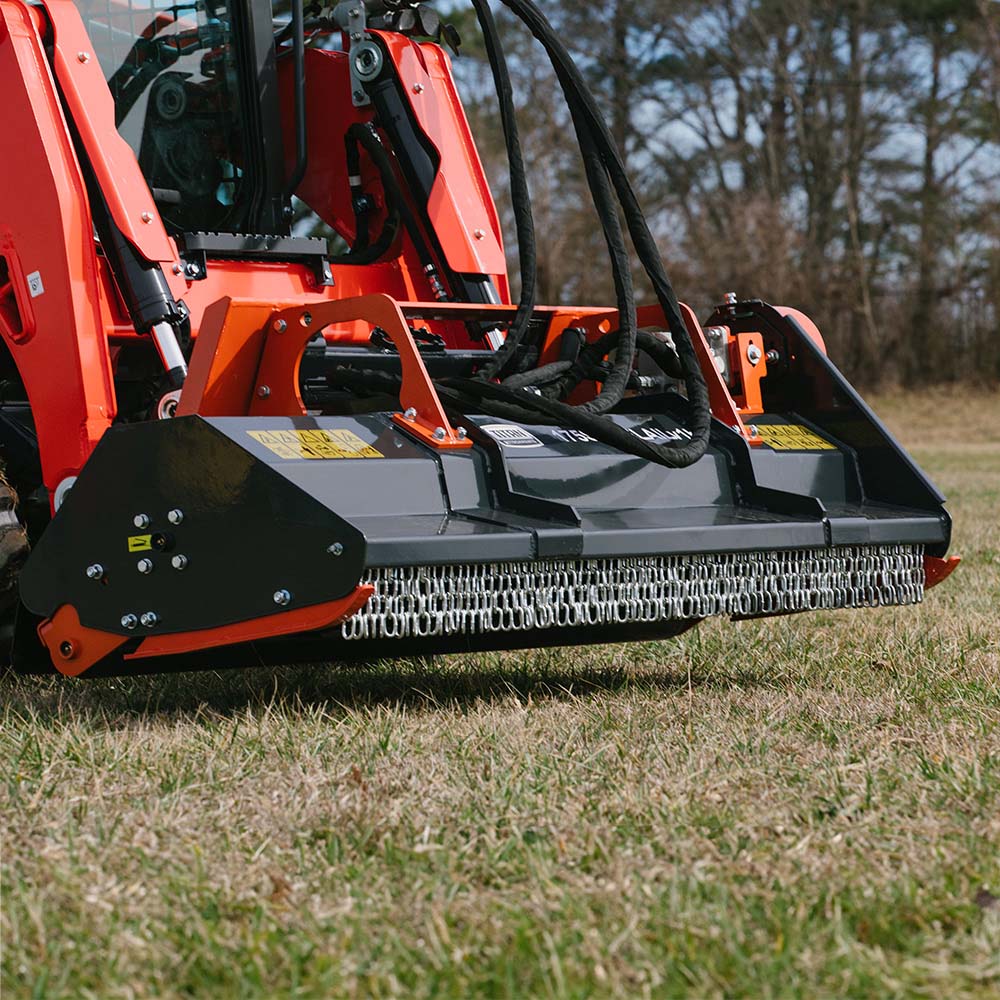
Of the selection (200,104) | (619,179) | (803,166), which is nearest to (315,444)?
(619,179)

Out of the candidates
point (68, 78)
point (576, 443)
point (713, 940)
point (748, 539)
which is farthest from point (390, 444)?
point (713, 940)

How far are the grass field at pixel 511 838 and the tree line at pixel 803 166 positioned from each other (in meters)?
20.7

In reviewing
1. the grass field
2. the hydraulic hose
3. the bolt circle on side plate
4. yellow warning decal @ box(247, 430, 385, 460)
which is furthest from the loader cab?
the grass field

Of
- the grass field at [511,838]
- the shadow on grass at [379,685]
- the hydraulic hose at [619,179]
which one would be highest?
the hydraulic hose at [619,179]

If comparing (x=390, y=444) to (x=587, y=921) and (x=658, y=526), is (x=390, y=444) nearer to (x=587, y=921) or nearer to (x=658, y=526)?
(x=658, y=526)

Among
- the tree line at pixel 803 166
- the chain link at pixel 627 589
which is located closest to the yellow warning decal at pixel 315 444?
the chain link at pixel 627 589

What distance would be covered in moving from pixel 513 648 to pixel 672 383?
2.98 feet

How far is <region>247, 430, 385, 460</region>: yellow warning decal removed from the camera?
11.2 ft

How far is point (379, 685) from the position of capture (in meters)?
4.21

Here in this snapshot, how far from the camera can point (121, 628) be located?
3508mm

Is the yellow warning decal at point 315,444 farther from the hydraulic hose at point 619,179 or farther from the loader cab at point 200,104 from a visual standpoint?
the loader cab at point 200,104

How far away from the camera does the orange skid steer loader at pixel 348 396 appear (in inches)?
133

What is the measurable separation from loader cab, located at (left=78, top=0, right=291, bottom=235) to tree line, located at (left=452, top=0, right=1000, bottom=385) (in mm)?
19293

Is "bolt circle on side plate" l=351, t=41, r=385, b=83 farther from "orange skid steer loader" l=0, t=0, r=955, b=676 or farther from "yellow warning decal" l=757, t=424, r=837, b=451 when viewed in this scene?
"yellow warning decal" l=757, t=424, r=837, b=451
